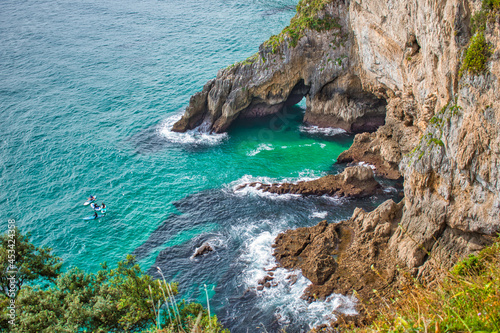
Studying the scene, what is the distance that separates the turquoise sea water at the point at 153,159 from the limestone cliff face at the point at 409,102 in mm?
4706

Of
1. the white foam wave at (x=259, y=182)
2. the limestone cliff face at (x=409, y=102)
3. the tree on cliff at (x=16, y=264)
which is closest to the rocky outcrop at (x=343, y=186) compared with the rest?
the white foam wave at (x=259, y=182)

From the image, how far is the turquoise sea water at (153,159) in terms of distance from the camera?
3369 centimetres

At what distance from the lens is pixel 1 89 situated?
6388 cm

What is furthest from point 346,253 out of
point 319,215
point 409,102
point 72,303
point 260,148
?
point 260,148

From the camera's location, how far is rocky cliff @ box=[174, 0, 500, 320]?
74.5 ft

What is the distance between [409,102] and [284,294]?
20901 millimetres

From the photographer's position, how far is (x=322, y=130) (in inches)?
2071

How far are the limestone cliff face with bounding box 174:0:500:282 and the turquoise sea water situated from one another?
4.71 m

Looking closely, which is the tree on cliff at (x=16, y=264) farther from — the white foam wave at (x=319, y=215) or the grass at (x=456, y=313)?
the white foam wave at (x=319, y=215)

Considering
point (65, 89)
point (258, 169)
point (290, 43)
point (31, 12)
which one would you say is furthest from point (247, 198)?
point (31, 12)

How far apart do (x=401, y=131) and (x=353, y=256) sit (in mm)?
15931

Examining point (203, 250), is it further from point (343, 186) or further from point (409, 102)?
point (409, 102)

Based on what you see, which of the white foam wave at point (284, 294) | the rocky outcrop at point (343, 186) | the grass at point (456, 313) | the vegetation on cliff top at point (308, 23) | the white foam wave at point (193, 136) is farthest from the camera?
the white foam wave at point (193, 136)

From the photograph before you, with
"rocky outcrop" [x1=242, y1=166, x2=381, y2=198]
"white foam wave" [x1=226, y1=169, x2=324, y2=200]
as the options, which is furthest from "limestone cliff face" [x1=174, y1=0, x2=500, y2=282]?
"white foam wave" [x1=226, y1=169, x2=324, y2=200]
